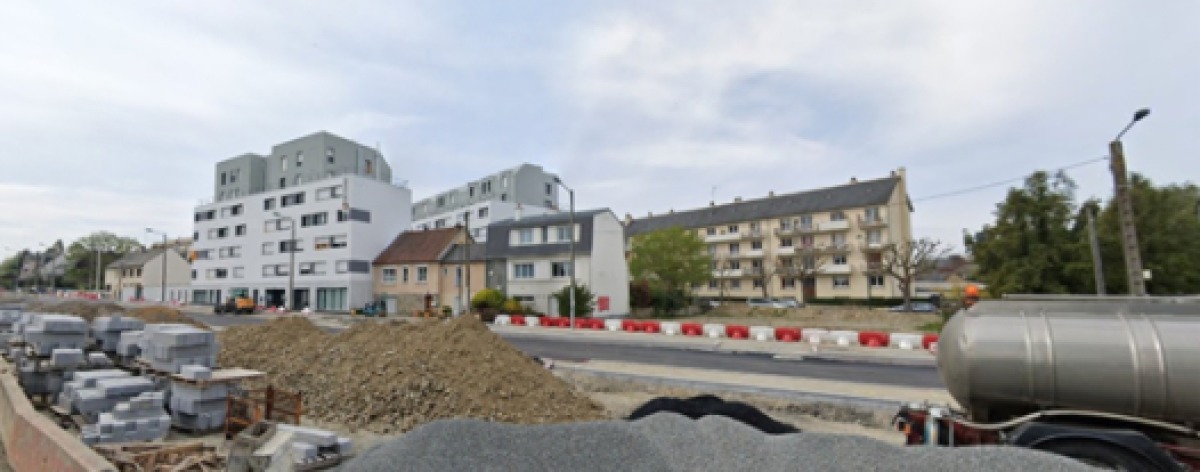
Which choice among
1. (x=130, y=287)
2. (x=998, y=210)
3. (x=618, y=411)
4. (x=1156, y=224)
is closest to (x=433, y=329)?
(x=618, y=411)

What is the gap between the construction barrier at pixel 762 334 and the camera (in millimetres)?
23625

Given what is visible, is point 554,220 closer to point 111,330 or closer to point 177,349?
point 111,330

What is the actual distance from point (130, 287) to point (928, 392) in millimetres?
97727

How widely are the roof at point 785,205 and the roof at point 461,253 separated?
37462 mm

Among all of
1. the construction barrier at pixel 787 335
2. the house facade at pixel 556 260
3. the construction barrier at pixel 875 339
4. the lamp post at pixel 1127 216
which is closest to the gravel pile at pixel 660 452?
the lamp post at pixel 1127 216

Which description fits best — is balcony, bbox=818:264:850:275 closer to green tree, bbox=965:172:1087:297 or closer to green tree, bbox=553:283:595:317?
green tree, bbox=965:172:1087:297

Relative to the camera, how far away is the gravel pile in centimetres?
487

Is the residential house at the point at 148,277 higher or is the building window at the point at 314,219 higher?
the building window at the point at 314,219

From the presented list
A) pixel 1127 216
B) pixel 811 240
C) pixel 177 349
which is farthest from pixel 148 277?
pixel 1127 216

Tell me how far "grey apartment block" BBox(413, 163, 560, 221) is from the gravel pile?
188ft

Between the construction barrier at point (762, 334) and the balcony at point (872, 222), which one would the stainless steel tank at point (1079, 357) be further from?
the balcony at point (872, 222)

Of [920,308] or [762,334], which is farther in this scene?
[920,308]

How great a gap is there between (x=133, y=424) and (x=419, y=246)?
133ft

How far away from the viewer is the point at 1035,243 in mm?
27672
